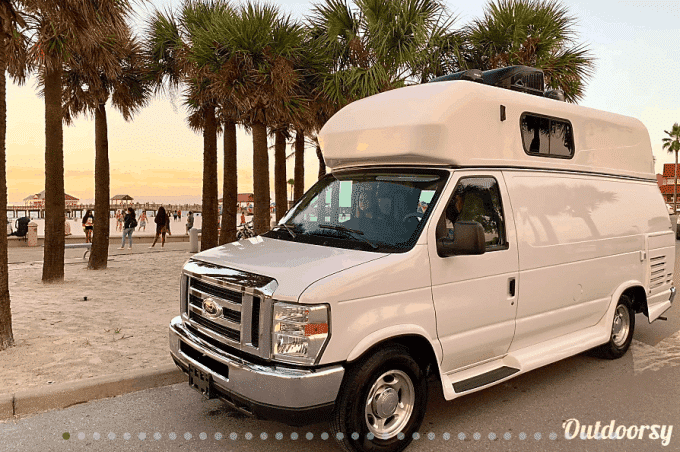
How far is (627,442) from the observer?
400cm

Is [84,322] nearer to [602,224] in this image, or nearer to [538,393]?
[538,393]

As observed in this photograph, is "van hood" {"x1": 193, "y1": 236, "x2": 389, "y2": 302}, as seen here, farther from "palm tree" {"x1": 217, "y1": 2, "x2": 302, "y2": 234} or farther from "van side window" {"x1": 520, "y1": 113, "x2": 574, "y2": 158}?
"palm tree" {"x1": 217, "y1": 2, "x2": 302, "y2": 234}

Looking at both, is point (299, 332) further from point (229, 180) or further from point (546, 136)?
point (229, 180)

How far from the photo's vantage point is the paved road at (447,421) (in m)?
3.94

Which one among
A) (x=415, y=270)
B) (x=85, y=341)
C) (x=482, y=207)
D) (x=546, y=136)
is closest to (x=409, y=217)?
(x=415, y=270)

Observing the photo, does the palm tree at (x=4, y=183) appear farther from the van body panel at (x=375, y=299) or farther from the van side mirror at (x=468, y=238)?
the van side mirror at (x=468, y=238)

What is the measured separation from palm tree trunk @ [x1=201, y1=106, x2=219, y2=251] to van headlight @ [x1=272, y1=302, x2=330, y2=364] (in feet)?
45.1

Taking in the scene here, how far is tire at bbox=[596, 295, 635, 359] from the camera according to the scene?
5.97m

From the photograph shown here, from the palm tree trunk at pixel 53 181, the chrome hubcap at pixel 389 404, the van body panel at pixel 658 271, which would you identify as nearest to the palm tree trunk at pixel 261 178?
the palm tree trunk at pixel 53 181

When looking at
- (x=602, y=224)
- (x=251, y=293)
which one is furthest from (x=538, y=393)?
(x=251, y=293)

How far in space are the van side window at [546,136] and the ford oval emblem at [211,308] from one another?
2.97 m

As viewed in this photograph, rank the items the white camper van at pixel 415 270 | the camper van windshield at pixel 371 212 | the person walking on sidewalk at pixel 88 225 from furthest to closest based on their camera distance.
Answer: the person walking on sidewalk at pixel 88 225
the camper van windshield at pixel 371 212
the white camper van at pixel 415 270

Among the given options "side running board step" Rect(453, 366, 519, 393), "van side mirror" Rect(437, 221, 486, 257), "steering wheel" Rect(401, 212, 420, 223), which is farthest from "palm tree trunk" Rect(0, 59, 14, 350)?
"van side mirror" Rect(437, 221, 486, 257)

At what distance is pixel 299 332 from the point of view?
3303 mm
